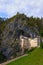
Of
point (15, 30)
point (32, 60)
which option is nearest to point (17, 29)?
point (15, 30)

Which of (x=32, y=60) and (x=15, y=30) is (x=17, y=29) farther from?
(x=32, y=60)

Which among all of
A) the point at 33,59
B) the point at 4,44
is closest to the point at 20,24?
the point at 4,44

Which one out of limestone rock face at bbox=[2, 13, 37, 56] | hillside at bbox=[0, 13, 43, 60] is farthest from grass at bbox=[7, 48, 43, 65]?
limestone rock face at bbox=[2, 13, 37, 56]

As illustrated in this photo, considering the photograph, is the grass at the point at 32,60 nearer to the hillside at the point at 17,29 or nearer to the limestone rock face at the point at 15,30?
the hillside at the point at 17,29

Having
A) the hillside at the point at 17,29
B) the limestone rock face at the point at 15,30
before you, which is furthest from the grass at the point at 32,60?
the limestone rock face at the point at 15,30

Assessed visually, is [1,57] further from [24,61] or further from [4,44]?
[24,61]

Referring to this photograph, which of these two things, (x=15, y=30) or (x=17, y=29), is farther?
(x=17, y=29)

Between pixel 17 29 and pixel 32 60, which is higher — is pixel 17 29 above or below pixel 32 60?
above

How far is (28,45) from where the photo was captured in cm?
3594

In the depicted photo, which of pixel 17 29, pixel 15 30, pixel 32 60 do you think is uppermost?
pixel 17 29

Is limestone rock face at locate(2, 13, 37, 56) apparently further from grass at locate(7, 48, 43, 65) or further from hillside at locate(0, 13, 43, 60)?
grass at locate(7, 48, 43, 65)

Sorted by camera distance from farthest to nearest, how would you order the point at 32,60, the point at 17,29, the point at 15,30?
the point at 17,29, the point at 15,30, the point at 32,60

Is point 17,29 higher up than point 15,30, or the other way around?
point 17,29

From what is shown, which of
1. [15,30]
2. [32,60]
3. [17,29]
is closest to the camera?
[32,60]
